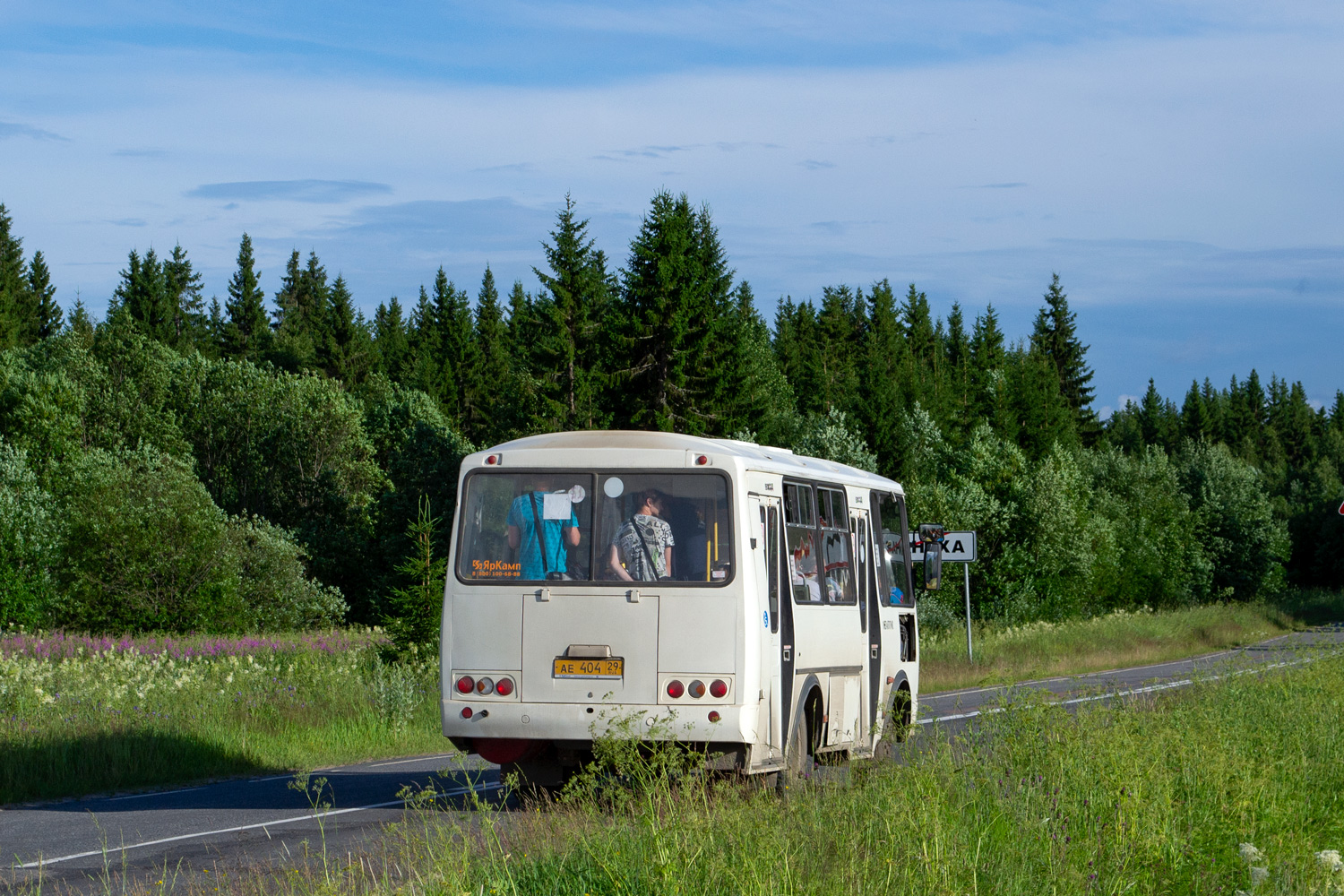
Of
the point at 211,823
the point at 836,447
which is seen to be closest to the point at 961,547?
the point at 211,823

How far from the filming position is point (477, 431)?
95125mm

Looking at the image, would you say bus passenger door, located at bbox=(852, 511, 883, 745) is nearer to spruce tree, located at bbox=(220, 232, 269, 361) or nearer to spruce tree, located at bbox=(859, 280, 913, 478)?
spruce tree, located at bbox=(859, 280, 913, 478)

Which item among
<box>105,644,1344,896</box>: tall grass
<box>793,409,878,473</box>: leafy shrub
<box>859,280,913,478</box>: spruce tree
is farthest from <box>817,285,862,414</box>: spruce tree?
<box>105,644,1344,896</box>: tall grass

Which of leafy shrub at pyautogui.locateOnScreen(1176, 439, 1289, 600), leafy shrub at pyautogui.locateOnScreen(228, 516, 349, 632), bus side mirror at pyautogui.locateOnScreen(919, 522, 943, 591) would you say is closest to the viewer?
bus side mirror at pyautogui.locateOnScreen(919, 522, 943, 591)

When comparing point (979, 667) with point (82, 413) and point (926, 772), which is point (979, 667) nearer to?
point (926, 772)

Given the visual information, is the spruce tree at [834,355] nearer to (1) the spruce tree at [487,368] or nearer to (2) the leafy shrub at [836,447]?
(1) the spruce tree at [487,368]

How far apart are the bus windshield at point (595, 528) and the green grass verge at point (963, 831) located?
191 cm

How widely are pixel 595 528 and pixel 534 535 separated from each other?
0.51 m

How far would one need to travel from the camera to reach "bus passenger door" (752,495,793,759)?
453 inches

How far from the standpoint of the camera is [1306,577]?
3844 inches

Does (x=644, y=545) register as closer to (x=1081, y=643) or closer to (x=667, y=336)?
(x=1081, y=643)

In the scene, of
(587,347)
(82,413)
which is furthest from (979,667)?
(82,413)

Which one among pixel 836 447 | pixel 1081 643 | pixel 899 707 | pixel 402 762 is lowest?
pixel 1081 643

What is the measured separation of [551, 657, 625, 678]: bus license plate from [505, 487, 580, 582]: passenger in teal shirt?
0.72 m
